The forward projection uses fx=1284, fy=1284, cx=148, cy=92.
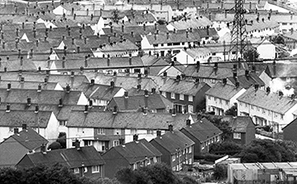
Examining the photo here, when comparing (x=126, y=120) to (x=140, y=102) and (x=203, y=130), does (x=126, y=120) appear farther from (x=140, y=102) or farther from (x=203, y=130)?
(x=140, y=102)

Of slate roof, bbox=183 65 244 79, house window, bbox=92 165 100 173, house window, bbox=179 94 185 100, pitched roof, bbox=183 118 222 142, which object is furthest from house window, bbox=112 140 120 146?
slate roof, bbox=183 65 244 79

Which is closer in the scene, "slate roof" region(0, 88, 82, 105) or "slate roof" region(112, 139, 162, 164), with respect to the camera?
"slate roof" region(112, 139, 162, 164)

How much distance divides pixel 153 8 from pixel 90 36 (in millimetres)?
22700

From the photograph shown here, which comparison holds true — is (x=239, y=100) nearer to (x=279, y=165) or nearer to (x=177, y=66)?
(x=177, y=66)

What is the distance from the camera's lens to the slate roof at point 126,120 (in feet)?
135

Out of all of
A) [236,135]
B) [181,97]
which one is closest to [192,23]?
[181,97]

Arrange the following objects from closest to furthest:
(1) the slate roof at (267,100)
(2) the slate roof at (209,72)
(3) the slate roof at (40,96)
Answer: (1) the slate roof at (267,100)
(3) the slate roof at (40,96)
(2) the slate roof at (209,72)

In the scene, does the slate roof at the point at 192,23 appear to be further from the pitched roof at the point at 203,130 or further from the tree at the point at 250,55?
the pitched roof at the point at 203,130

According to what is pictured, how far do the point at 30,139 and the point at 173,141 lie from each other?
4327 mm

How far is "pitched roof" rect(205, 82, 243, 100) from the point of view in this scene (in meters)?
48.1

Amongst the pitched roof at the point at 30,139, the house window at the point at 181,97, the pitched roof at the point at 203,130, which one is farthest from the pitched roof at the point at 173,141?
the house window at the point at 181,97

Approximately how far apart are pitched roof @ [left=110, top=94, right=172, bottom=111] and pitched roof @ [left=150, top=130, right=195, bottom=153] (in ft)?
16.3

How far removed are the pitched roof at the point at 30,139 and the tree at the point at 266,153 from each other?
617 centimetres

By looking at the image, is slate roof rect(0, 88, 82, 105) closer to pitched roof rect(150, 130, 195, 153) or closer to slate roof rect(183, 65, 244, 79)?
pitched roof rect(150, 130, 195, 153)
